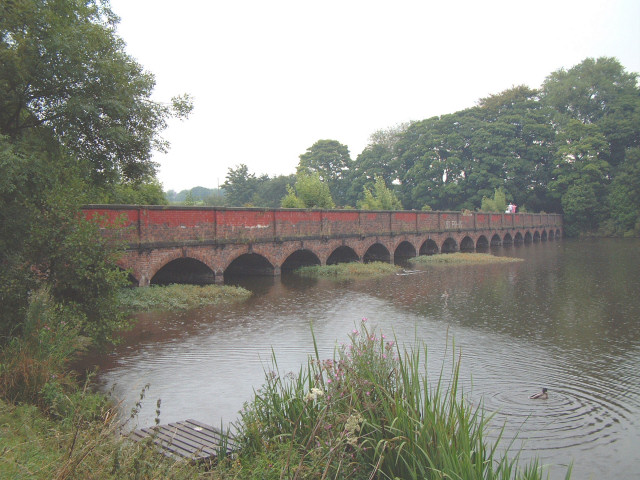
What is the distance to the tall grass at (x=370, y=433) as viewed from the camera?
4000 mm

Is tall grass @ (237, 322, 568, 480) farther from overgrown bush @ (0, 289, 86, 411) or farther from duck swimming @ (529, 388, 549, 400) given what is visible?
duck swimming @ (529, 388, 549, 400)

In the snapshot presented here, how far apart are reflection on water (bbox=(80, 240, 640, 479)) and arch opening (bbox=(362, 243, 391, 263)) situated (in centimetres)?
951

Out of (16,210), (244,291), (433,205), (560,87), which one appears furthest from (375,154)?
(16,210)

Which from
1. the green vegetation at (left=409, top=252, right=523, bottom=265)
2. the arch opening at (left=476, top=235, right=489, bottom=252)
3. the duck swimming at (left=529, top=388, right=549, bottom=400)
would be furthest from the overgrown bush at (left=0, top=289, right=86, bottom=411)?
the arch opening at (left=476, top=235, right=489, bottom=252)

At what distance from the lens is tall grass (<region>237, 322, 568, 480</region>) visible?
4000 millimetres

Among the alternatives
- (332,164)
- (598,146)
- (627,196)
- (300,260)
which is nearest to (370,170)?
(332,164)

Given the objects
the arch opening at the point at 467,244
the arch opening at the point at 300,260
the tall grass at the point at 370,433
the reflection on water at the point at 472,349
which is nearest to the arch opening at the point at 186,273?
the reflection on water at the point at 472,349

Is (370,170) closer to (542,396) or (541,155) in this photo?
(541,155)

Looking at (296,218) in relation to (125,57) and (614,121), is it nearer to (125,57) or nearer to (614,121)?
(125,57)

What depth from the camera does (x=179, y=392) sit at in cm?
782

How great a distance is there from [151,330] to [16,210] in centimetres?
482

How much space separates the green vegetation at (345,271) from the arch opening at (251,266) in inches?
57.5

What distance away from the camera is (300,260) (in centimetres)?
2522

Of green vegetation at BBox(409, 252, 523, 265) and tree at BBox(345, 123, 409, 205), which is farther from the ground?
tree at BBox(345, 123, 409, 205)
